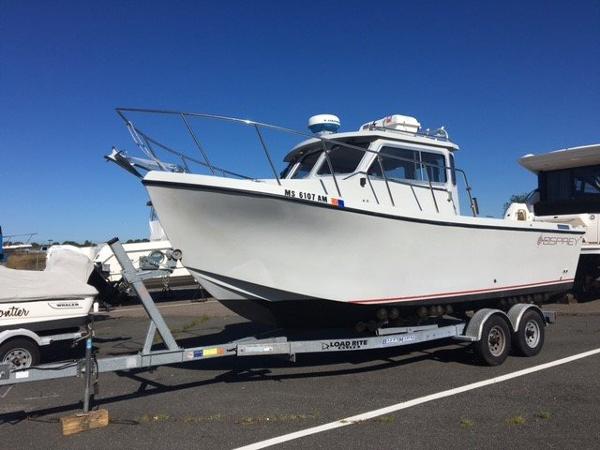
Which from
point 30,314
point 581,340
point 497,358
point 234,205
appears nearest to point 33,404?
point 30,314

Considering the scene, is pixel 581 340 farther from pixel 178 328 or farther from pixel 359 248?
pixel 178 328

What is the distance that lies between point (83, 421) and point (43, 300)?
9.98 feet

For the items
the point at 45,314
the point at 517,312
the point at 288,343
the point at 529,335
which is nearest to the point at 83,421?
the point at 288,343

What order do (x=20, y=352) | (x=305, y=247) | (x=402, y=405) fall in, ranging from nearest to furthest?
(x=402, y=405), (x=305, y=247), (x=20, y=352)

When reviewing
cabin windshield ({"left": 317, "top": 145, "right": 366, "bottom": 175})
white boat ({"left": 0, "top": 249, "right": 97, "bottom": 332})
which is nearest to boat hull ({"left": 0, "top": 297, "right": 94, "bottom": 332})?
white boat ({"left": 0, "top": 249, "right": 97, "bottom": 332})

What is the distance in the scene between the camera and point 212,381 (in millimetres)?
6023

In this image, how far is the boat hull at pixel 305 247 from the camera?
16.6 ft

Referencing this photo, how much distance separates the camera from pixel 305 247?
533 cm

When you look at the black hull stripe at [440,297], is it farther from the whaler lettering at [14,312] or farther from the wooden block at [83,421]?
the whaler lettering at [14,312]

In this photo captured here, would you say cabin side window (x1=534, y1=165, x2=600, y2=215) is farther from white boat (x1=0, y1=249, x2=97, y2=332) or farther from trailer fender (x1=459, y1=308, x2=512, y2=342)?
white boat (x1=0, y1=249, x2=97, y2=332)

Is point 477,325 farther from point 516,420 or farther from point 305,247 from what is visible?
point 305,247

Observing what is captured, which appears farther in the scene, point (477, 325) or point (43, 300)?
point (43, 300)

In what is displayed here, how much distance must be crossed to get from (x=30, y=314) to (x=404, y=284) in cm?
488

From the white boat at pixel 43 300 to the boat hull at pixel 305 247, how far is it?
9.11ft
